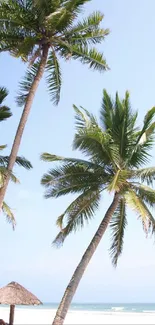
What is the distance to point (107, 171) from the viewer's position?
13609 mm

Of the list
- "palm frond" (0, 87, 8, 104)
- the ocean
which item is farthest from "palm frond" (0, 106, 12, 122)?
the ocean

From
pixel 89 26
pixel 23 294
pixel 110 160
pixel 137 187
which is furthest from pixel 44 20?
pixel 23 294

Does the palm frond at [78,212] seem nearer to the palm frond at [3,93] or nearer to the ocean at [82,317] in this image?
the palm frond at [3,93]

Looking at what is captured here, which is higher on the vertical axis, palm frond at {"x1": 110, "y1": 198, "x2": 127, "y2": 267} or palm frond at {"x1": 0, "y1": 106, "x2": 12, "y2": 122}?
palm frond at {"x1": 0, "y1": 106, "x2": 12, "y2": 122}

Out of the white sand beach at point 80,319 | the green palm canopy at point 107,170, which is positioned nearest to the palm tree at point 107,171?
the green palm canopy at point 107,170

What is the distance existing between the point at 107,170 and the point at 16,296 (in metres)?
4.65

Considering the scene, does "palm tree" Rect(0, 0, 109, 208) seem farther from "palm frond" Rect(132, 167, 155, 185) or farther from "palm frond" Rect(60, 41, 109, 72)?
"palm frond" Rect(132, 167, 155, 185)

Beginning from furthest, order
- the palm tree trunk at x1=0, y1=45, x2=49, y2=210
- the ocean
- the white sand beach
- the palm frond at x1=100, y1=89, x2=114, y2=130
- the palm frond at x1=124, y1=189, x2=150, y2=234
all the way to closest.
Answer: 1. the white sand beach
2. the ocean
3. the palm frond at x1=100, y1=89, x2=114, y2=130
4. the palm tree trunk at x1=0, y1=45, x2=49, y2=210
5. the palm frond at x1=124, y1=189, x2=150, y2=234

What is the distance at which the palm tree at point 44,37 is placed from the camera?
13.0 metres

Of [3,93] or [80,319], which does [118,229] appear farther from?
[80,319]

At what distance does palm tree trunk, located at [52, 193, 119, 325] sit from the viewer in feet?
37.6

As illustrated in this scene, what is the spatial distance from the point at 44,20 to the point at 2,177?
4.90m

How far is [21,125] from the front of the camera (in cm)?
1265

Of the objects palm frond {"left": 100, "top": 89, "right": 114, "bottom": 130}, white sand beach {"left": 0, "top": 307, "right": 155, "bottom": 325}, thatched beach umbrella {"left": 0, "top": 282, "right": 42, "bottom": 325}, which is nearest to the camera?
thatched beach umbrella {"left": 0, "top": 282, "right": 42, "bottom": 325}
